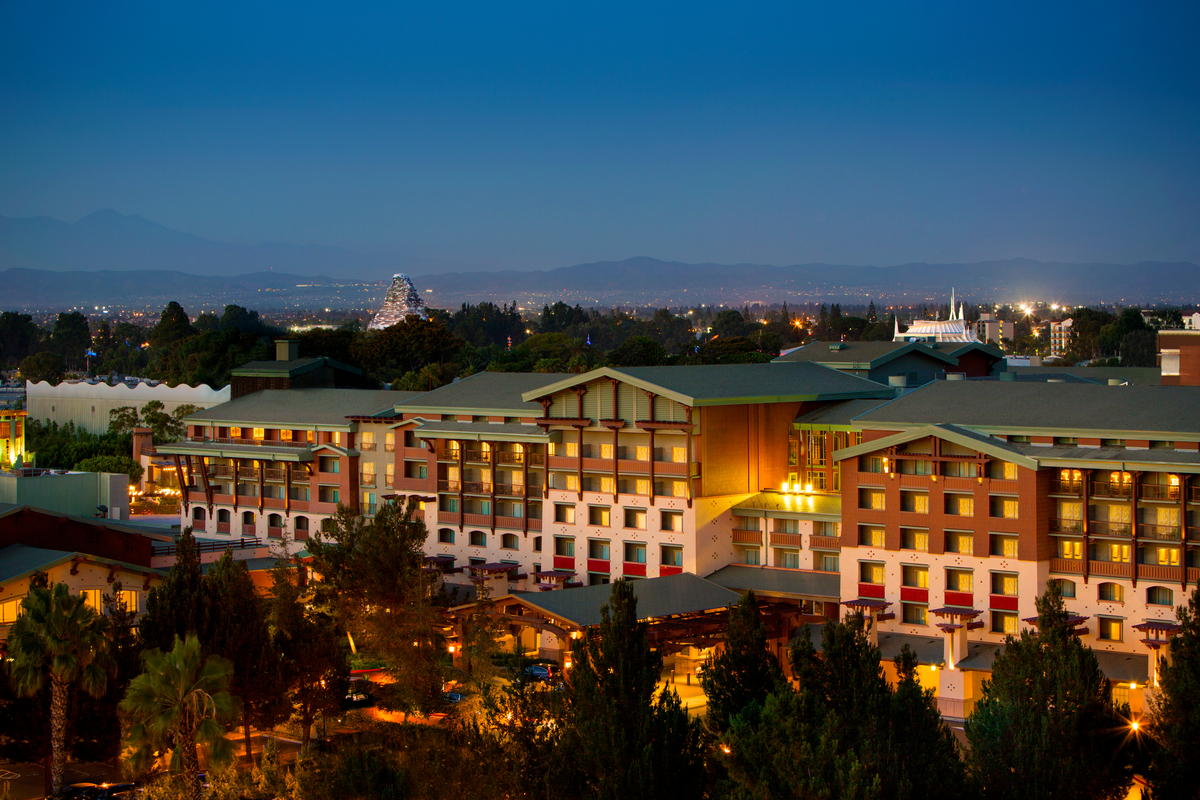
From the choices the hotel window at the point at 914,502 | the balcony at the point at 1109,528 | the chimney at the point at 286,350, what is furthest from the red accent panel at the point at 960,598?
the chimney at the point at 286,350

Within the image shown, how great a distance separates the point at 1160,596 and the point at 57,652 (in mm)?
35668

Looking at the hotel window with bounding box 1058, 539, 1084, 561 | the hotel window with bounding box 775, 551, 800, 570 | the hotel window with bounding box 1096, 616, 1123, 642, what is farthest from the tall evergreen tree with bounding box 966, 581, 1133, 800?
the hotel window with bounding box 775, 551, 800, 570

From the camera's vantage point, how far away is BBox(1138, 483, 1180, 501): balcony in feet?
160

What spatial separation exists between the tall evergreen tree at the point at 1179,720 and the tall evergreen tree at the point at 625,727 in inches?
452

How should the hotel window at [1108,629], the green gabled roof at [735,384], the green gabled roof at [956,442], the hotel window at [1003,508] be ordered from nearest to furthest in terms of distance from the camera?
the hotel window at [1108,629], the green gabled roof at [956,442], the hotel window at [1003,508], the green gabled roof at [735,384]

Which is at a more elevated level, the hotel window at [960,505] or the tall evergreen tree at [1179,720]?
the hotel window at [960,505]

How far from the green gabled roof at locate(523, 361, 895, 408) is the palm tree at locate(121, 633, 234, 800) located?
95.3 feet

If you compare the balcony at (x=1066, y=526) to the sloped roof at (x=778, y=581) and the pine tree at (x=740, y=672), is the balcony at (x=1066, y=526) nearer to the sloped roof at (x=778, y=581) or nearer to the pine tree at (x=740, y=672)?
the sloped roof at (x=778, y=581)

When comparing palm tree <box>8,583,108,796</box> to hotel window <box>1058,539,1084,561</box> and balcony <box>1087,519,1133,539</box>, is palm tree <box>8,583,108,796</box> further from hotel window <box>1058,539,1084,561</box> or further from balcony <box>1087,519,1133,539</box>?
balcony <box>1087,519,1133,539</box>

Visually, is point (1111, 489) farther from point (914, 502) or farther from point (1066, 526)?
point (914, 502)

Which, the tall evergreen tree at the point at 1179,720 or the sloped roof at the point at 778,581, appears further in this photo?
the sloped roof at the point at 778,581

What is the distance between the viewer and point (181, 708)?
108ft

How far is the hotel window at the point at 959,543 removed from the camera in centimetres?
5181

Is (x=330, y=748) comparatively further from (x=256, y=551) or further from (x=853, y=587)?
(x=256, y=551)
